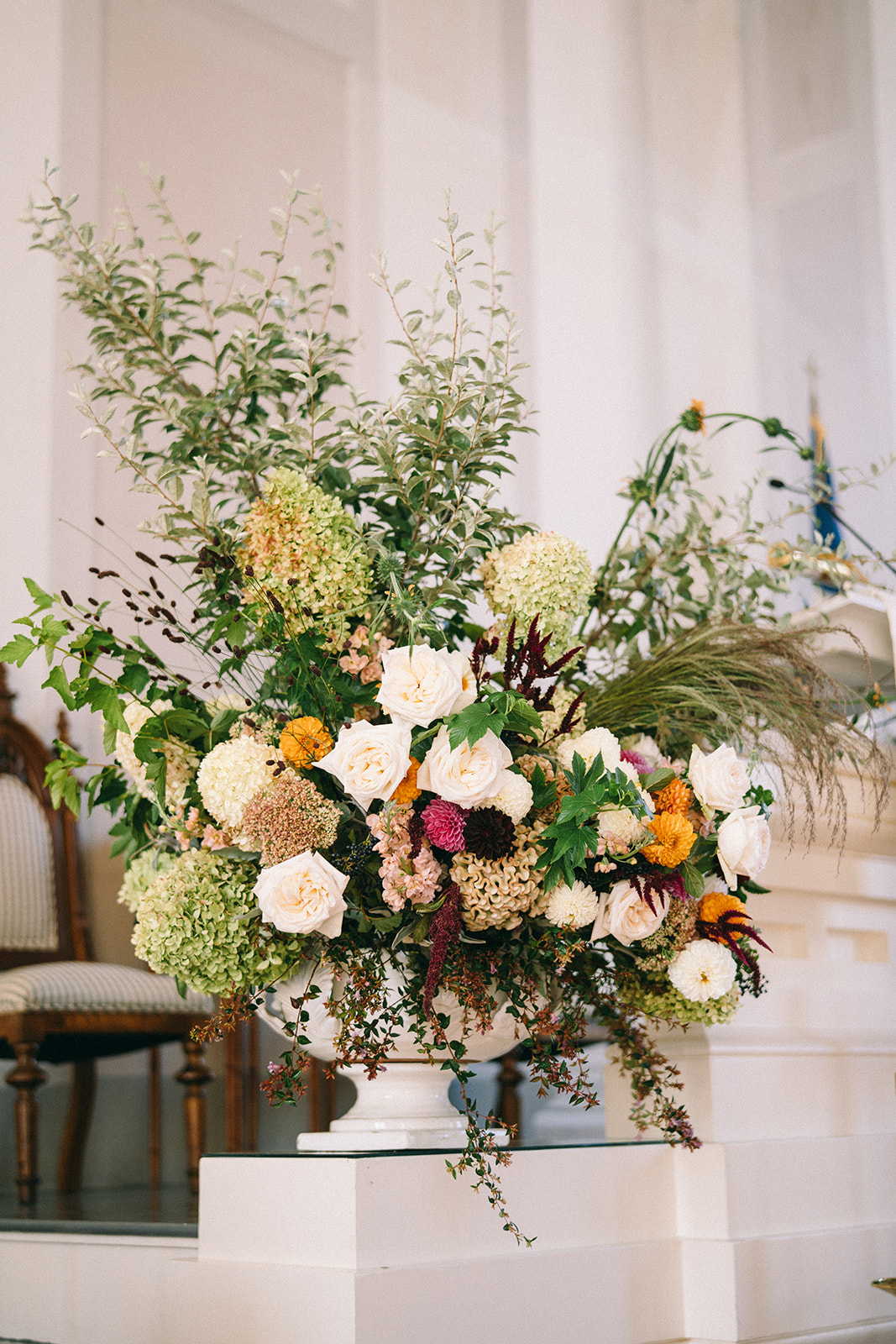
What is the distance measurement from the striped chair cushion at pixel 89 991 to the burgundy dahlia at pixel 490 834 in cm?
141

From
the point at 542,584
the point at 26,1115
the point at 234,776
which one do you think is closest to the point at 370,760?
the point at 234,776

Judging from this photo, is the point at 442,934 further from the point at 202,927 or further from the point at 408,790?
the point at 202,927

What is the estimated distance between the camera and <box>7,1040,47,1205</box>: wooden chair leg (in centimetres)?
259

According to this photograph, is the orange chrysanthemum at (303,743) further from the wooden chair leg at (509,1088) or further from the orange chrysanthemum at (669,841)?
the wooden chair leg at (509,1088)

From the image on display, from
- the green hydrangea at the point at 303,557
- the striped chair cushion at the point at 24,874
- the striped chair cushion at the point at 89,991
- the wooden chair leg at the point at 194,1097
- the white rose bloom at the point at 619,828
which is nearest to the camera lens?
the white rose bloom at the point at 619,828

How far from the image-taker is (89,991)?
2662 millimetres

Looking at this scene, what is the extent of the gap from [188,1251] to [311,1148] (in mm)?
225

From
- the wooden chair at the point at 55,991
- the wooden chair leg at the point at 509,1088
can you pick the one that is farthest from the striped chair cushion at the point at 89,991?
the wooden chair leg at the point at 509,1088

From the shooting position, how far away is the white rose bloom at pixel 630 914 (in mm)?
1427

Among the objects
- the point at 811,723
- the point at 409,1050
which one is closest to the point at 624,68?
the point at 811,723

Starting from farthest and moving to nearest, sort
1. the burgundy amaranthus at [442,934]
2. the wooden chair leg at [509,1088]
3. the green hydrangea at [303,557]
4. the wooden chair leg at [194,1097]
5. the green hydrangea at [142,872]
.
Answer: the wooden chair leg at [509,1088] < the wooden chair leg at [194,1097] < the green hydrangea at [142,872] < the green hydrangea at [303,557] < the burgundy amaranthus at [442,934]

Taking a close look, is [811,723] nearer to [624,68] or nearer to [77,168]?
[77,168]

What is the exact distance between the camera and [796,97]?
16.9ft

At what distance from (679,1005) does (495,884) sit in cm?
37
